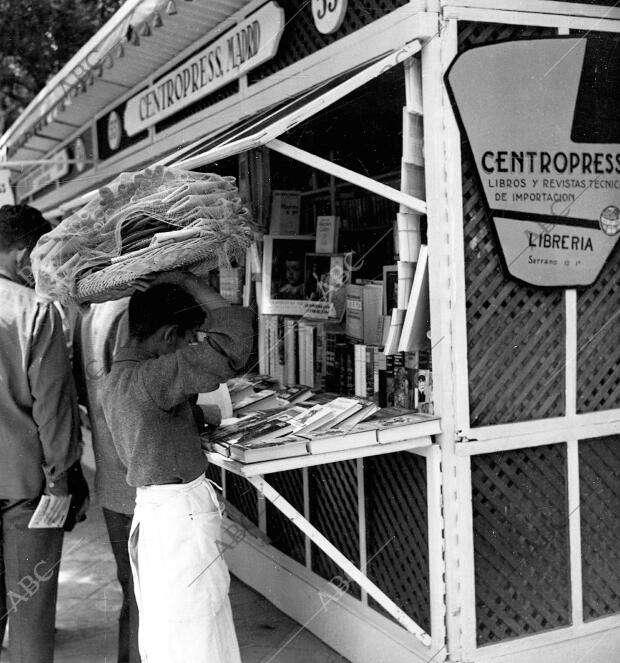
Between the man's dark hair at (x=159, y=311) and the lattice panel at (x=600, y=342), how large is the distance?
5.07 feet

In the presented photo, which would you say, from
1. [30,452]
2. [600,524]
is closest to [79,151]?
[30,452]

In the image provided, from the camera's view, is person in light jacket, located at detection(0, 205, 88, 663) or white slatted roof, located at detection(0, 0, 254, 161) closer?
person in light jacket, located at detection(0, 205, 88, 663)

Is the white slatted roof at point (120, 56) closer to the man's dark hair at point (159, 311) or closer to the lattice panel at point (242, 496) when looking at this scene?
the man's dark hair at point (159, 311)

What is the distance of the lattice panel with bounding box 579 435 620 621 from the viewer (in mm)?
3428

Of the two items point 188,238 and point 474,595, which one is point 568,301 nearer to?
point 474,595

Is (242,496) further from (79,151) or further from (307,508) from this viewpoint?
(79,151)

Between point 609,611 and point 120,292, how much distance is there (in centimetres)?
238

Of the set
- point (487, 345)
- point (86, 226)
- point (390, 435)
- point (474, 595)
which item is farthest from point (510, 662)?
point (86, 226)

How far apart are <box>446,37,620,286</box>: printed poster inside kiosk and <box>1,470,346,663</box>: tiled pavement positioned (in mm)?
2116

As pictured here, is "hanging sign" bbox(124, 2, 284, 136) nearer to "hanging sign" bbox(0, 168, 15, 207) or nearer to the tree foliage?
"hanging sign" bbox(0, 168, 15, 207)

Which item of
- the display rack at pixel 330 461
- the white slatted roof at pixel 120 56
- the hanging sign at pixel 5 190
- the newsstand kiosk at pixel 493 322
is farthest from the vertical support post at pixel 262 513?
the hanging sign at pixel 5 190

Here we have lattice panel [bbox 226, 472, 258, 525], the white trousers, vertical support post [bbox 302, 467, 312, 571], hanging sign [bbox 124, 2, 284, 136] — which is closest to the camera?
the white trousers

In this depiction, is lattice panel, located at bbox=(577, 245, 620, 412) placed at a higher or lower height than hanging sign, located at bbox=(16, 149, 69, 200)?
lower

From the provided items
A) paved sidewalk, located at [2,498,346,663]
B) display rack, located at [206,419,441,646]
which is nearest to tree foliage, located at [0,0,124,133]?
paved sidewalk, located at [2,498,346,663]
